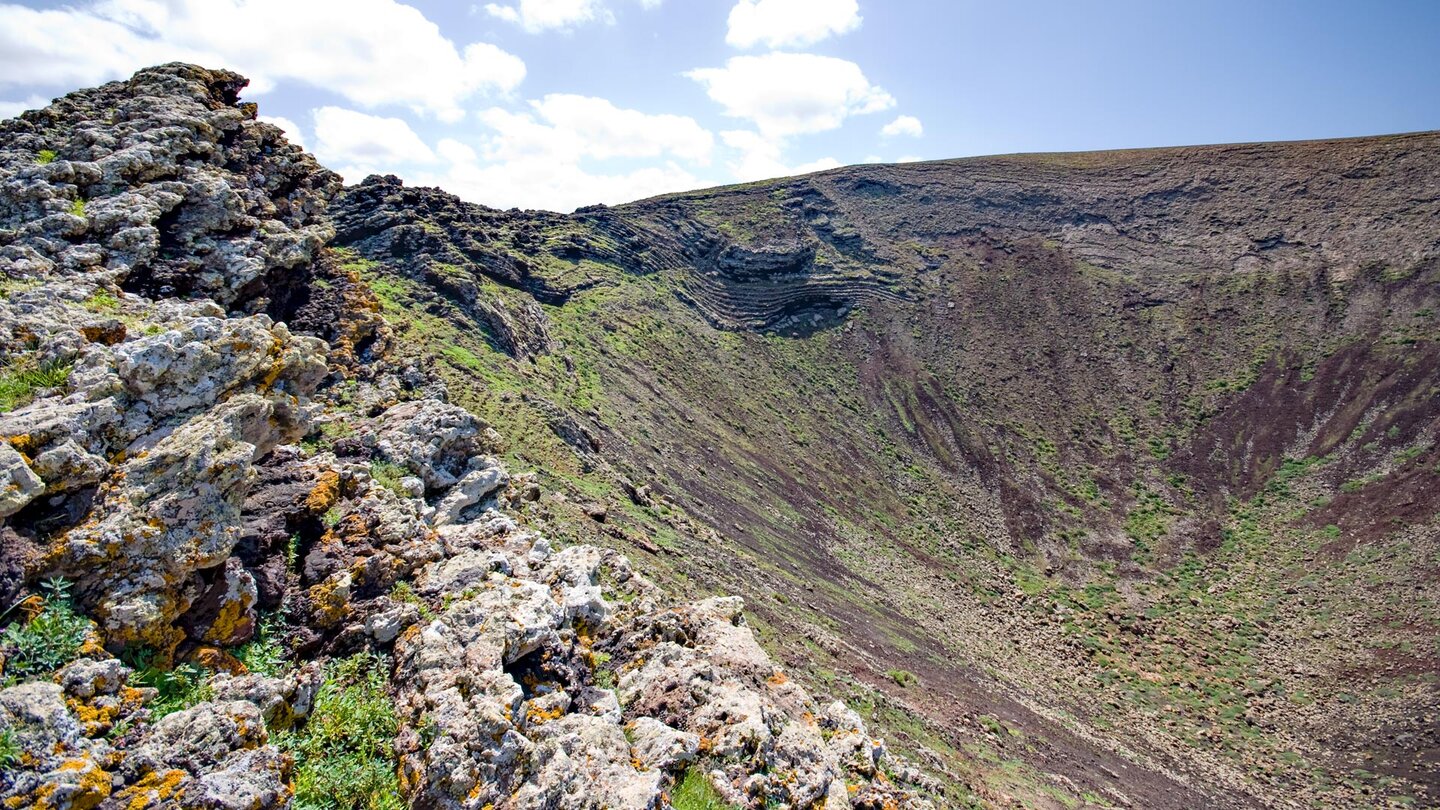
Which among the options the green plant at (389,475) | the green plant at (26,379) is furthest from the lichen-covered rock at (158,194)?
the green plant at (389,475)

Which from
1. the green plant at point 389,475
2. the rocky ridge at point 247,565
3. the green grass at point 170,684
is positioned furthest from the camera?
the green plant at point 389,475

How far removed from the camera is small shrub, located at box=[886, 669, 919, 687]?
23.1 metres

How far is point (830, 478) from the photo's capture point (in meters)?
43.0

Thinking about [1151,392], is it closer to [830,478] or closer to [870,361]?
[870,361]

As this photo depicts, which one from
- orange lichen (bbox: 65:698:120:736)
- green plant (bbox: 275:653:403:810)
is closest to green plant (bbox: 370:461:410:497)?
green plant (bbox: 275:653:403:810)

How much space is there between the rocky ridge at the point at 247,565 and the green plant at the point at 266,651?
3.8 inches

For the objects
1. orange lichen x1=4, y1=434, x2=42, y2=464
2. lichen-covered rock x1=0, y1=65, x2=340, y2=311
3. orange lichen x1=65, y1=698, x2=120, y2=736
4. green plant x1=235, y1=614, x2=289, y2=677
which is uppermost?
lichen-covered rock x1=0, y1=65, x2=340, y2=311

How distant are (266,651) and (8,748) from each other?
246 cm

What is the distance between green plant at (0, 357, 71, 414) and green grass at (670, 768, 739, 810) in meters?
7.47

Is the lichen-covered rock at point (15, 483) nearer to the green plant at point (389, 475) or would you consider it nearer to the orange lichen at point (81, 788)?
the orange lichen at point (81, 788)

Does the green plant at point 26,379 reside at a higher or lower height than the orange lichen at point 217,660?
higher

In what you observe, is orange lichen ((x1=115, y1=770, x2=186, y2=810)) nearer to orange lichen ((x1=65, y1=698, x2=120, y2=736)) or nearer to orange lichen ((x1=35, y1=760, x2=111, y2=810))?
orange lichen ((x1=35, y1=760, x2=111, y2=810))

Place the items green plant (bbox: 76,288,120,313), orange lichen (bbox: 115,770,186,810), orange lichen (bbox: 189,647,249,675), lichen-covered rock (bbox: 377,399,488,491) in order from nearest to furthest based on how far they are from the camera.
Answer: orange lichen (bbox: 115,770,186,810)
orange lichen (bbox: 189,647,249,675)
green plant (bbox: 76,288,120,313)
lichen-covered rock (bbox: 377,399,488,491)

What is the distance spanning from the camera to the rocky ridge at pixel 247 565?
5.20 meters
